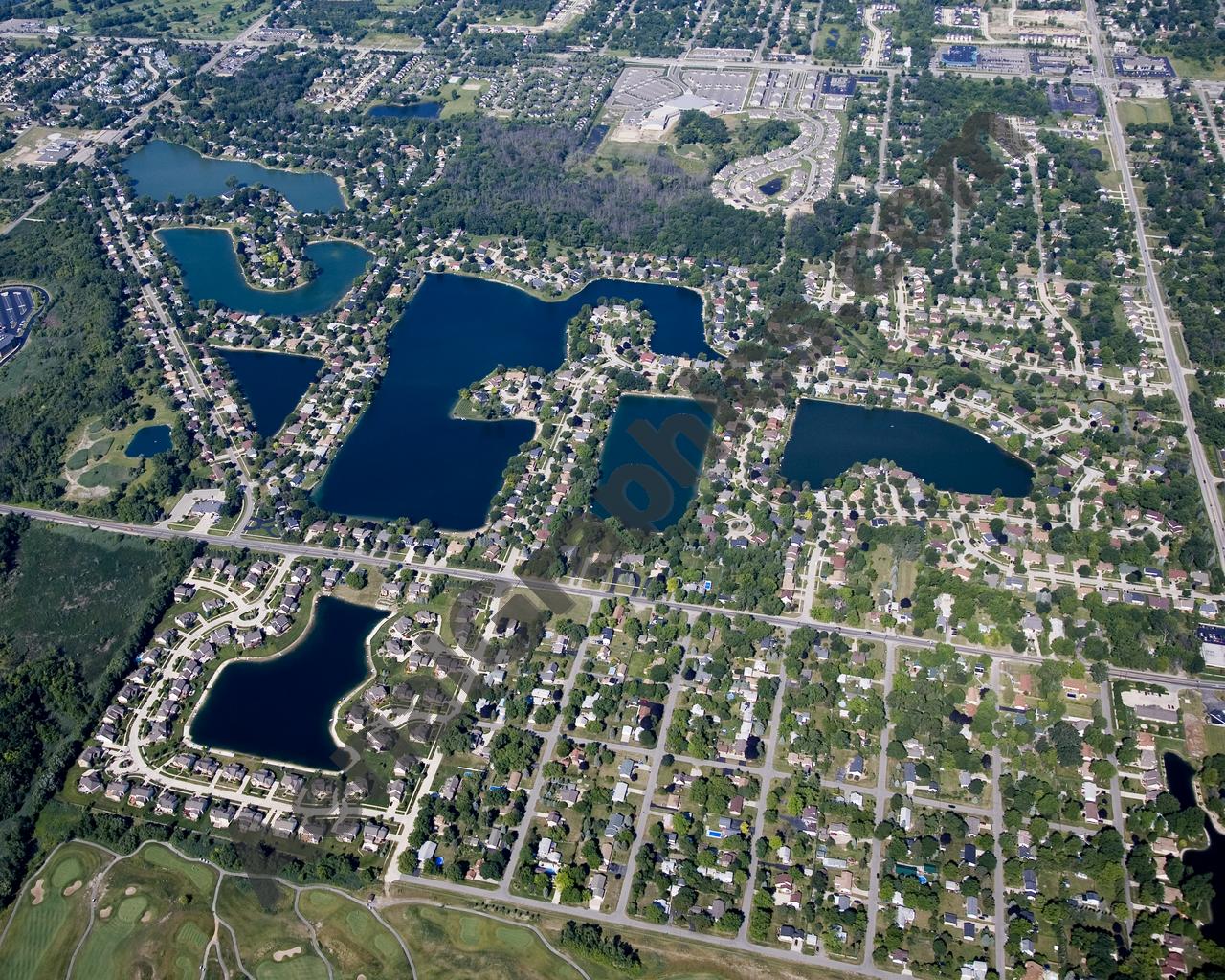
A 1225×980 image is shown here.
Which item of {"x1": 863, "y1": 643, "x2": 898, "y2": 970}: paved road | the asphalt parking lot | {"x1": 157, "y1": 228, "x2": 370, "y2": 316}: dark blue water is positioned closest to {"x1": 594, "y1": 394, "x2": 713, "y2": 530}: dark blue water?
{"x1": 863, "y1": 643, "x2": 898, "y2": 970}: paved road

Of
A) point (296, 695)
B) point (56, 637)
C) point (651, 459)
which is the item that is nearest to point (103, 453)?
point (56, 637)

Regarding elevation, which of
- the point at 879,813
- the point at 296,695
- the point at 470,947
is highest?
the point at 879,813

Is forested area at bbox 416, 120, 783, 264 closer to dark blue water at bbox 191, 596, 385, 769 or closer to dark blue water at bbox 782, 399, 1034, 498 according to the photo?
dark blue water at bbox 782, 399, 1034, 498

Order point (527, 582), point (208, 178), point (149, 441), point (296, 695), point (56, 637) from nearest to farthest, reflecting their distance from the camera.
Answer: point (296, 695), point (56, 637), point (527, 582), point (149, 441), point (208, 178)

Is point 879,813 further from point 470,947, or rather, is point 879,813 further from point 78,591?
point 78,591

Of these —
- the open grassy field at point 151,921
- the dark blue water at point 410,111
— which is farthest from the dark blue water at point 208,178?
the open grassy field at point 151,921

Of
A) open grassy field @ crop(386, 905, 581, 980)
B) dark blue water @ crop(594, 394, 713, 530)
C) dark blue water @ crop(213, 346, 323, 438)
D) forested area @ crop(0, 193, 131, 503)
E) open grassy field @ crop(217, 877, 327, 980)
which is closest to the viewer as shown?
open grassy field @ crop(386, 905, 581, 980)

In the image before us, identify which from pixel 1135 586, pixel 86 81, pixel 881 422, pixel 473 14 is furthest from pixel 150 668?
pixel 473 14
